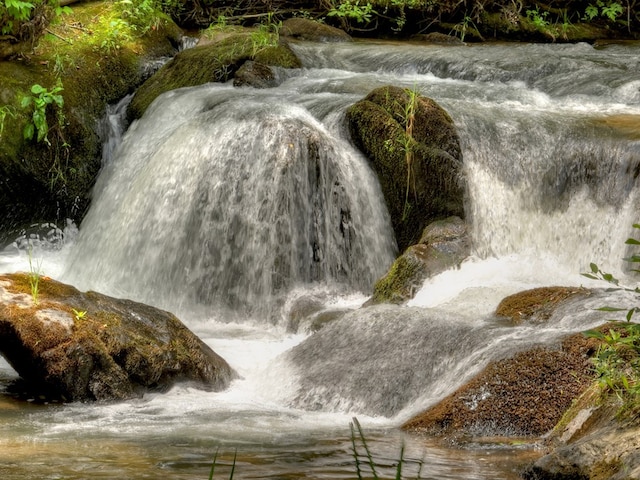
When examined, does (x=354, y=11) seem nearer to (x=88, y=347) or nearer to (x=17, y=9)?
(x=17, y=9)

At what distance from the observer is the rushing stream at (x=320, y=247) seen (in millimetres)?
4973

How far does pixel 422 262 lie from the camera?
7730 millimetres

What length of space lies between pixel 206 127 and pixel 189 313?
2.19 m

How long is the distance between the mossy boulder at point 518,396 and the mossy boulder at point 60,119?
6967mm

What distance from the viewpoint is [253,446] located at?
4410mm

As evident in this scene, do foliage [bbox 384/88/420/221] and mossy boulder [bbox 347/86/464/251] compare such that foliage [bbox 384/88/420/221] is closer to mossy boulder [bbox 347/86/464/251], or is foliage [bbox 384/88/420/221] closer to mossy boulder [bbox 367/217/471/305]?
mossy boulder [bbox 347/86/464/251]

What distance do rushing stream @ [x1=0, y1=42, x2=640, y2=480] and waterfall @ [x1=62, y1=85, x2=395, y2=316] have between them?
17 millimetres

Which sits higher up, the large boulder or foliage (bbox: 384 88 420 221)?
foliage (bbox: 384 88 420 221)

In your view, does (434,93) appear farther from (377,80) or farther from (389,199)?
(389,199)

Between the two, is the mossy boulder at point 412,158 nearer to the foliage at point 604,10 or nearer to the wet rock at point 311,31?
the wet rock at point 311,31

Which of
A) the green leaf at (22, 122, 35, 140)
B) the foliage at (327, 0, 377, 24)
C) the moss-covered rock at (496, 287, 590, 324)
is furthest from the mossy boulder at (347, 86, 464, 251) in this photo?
the foliage at (327, 0, 377, 24)

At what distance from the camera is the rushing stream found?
196 inches

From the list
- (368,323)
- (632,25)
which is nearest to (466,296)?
(368,323)

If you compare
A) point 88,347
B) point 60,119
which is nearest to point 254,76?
point 60,119
